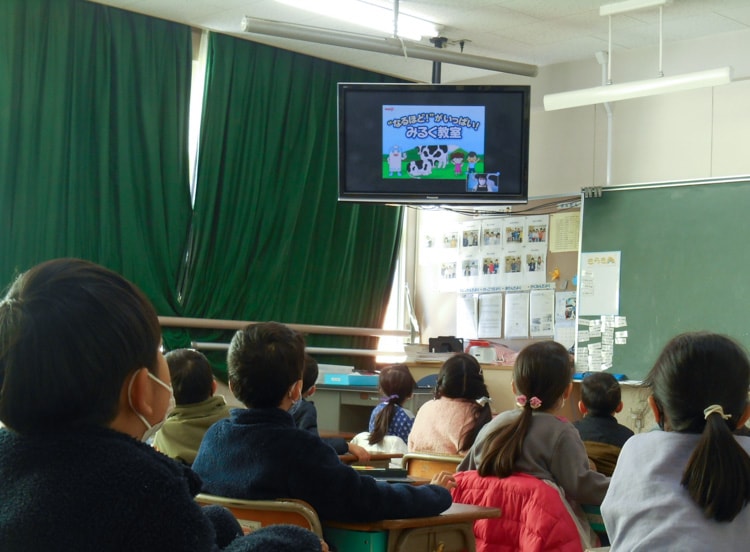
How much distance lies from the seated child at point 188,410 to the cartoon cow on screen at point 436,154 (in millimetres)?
2918

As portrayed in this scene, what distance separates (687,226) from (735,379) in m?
3.98

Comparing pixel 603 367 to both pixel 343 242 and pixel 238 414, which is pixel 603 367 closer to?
pixel 343 242

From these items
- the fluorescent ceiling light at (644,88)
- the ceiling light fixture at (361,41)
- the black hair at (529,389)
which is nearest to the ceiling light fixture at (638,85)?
the fluorescent ceiling light at (644,88)

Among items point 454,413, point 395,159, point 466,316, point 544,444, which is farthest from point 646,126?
point 544,444

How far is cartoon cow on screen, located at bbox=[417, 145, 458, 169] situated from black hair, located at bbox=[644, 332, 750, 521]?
3.88 meters

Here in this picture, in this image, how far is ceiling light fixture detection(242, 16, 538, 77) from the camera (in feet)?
16.9

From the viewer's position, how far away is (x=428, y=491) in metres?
2.15

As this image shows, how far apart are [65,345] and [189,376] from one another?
1.96 meters

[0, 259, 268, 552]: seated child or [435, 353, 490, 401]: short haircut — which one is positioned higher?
[0, 259, 268, 552]: seated child

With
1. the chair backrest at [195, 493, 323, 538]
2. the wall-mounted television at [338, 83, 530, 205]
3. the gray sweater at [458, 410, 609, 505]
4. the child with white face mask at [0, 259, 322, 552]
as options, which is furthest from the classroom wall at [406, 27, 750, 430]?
the child with white face mask at [0, 259, 322, 552]

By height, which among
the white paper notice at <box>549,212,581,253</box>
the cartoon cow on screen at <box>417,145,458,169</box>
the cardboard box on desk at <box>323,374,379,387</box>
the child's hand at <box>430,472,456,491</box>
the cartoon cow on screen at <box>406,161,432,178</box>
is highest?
the cartoon cow on screen at <box>417,145,458,169</box>

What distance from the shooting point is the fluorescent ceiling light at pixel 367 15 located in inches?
216

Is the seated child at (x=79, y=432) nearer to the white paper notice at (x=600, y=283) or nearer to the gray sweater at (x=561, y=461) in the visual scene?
the gray sweater at (x=561, y=461)

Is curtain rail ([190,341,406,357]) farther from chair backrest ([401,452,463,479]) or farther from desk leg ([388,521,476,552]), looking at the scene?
desk leg ([388,521,476,552])
